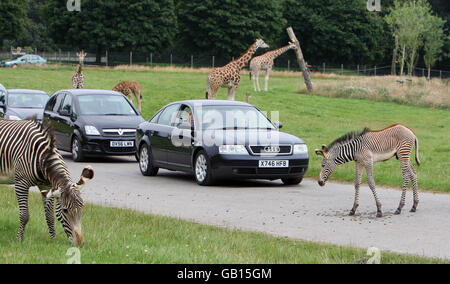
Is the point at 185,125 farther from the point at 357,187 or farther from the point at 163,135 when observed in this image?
the point at 357,187

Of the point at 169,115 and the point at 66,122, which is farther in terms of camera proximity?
the point at 66,122

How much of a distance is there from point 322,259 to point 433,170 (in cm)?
1041

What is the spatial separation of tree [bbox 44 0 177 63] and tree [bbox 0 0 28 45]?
832 cm

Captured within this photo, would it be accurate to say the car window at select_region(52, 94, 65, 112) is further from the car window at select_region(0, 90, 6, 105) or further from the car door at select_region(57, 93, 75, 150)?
the car window at select_region(0, 90, 6, 105)

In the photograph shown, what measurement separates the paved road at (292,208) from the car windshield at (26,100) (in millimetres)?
9353

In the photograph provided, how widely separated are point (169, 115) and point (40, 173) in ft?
30.4

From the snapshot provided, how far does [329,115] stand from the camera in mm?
34250

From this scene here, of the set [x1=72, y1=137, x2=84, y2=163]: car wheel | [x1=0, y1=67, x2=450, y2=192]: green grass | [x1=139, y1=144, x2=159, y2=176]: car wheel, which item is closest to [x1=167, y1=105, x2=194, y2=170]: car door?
[x1=139, y1=144, x2=159, y2=176]: car wheel

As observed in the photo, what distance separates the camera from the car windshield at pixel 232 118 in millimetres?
16688

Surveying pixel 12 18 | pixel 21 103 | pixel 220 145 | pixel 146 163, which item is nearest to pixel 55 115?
pixel 21 103

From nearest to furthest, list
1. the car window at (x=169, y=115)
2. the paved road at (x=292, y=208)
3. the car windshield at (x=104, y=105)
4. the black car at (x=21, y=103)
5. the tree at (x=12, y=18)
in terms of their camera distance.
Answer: the paved road at (x=292, y=208), the car window at (x=169, y=115), the car windshield at (x=104, y=105), the black car at (x=21, y=103), the tree at (x=12, y=18)

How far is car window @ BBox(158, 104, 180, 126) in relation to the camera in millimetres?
17641

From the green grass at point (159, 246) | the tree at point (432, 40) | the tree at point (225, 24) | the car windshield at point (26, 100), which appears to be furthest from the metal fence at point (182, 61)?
the green grass at point (159, 246)

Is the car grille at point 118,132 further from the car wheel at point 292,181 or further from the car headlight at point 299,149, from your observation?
the car headlight at point 299,149
